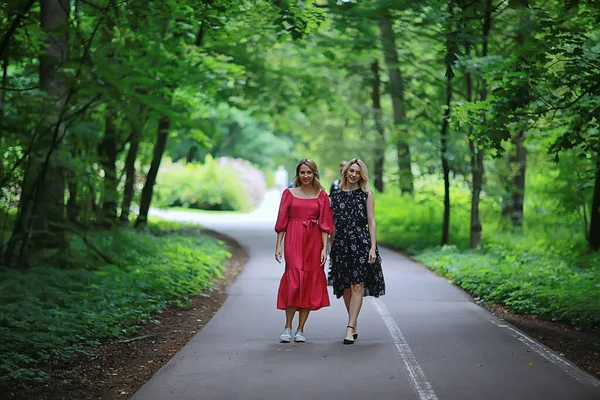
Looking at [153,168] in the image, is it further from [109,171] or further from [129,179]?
[109,171]

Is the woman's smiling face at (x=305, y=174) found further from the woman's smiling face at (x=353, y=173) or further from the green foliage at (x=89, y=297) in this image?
the green foliage at (x=89, y=297)

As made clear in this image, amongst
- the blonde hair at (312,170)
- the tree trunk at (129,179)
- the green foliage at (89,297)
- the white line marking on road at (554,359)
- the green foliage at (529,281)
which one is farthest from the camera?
the tree trunk at (129,179)

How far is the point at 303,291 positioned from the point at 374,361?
4.60 ft

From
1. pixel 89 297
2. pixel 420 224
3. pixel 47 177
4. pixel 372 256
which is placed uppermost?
pixel 47 177

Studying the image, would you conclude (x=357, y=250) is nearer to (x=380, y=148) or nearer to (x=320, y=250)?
(x=320, y=250)

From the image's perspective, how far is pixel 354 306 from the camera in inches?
340

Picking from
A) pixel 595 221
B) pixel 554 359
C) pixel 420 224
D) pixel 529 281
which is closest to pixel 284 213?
pixel 554 359

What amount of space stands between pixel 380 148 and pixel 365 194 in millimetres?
19186

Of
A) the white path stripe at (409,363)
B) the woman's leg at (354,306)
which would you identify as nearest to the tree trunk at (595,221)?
the white path stripe at (409,363)

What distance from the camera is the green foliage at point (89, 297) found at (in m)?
7.72

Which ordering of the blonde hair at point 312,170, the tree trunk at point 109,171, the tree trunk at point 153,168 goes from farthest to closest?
the tree trunk at point 153,168
the tree trunk at point 109,171
the blonde hair at point 312,170

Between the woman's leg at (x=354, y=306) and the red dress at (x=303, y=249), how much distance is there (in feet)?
1.00

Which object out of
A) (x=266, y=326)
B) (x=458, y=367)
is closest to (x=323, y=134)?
(x=266, y=326)

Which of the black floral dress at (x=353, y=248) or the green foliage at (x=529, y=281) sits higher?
the black floral dress at (x=353, y=248)
